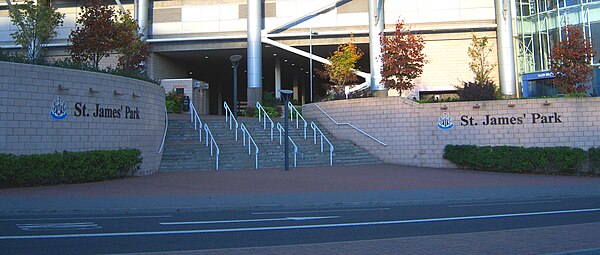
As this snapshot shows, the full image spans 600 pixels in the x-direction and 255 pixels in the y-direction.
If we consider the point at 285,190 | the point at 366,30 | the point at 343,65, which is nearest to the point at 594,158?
the point at 285,190

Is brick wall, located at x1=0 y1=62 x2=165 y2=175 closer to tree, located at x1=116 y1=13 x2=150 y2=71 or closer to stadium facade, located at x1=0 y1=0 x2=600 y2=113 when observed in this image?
tree, located at x1=116 y1=13 x2=150 y2=71

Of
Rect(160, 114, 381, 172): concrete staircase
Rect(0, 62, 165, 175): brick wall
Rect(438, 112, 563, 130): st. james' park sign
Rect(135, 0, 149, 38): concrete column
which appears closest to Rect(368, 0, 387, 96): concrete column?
Rect(160, 114, 381, 172): concrete staircase

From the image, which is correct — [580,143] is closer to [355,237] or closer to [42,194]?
[355,237]

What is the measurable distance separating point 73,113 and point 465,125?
16.2 meters

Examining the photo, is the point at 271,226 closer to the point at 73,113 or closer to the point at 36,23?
the point at 73,113

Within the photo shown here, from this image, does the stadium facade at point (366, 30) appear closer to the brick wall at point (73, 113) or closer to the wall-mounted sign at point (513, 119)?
the wall-mounted sign at point (513, 119)

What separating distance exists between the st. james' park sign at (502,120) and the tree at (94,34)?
1646 cm

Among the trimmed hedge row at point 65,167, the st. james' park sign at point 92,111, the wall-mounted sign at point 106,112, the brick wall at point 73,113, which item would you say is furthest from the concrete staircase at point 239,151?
the trimmed hedge row at point 65,167

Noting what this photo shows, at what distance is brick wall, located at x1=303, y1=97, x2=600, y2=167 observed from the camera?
21.1m

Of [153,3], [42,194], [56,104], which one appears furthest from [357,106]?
[153,3]

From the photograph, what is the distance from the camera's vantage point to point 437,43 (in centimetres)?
3794

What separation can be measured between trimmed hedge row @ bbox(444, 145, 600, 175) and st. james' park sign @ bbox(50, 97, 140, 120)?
13.8 metres

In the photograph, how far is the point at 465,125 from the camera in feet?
74.1

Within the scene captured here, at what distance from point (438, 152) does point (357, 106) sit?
4.92m
